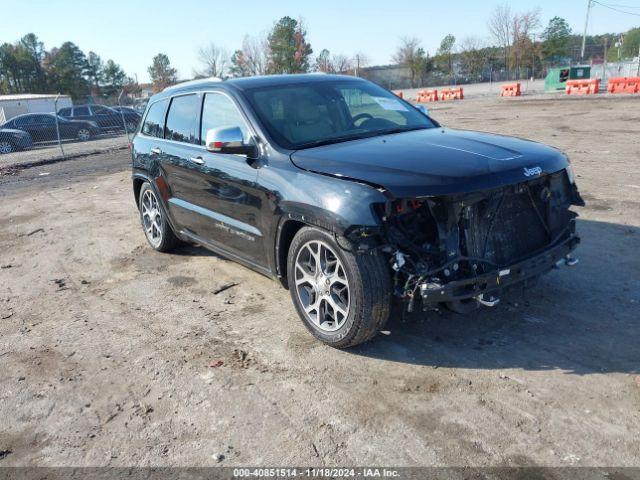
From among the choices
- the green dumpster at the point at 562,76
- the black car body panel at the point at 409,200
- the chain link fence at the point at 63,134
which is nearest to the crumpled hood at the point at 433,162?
the black car body panel at the point at 409,200

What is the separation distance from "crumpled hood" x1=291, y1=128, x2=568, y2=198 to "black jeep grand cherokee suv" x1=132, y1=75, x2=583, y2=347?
0.5 inches

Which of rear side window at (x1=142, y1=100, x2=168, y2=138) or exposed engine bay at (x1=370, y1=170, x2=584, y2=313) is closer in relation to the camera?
exposed engine bay at (x1=370, y1=170, x2=584, y2=313)

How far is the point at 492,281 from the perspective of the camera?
11.6ft

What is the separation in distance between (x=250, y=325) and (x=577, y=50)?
9243 centimetres

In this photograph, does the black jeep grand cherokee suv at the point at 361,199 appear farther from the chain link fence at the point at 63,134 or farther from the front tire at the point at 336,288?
the chain link fence at the point at 63,134

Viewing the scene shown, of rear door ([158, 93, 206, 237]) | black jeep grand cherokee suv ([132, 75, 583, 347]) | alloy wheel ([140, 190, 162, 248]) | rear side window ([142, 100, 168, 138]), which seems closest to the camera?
black jeep grand cherokee suv ([132, 75, 583, 347])

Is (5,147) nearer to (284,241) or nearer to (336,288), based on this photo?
(284,241)

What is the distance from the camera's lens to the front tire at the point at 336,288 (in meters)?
Result: 3.49

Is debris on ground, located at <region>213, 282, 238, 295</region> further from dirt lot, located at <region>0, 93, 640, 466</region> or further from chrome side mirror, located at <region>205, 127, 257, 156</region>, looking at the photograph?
chrome side mirror, located at <region>205, 127, 257, 156</region>

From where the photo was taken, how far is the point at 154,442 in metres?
3.09

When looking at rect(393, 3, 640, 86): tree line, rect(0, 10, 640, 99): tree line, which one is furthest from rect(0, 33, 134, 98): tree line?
rect(393, 3, 640, 86): tree line

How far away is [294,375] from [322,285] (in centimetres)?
64

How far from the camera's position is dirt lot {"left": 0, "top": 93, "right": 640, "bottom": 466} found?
294 cm

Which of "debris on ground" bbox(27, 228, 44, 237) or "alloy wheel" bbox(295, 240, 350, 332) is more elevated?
"alloy wheel" bbox(295, 240, 350, 332)
